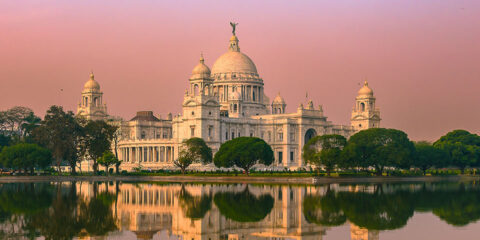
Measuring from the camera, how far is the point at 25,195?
69188 mm

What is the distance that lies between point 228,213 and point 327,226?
29.9 ft

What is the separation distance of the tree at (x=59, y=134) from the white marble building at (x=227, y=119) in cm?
2407

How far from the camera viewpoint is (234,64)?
164375mm

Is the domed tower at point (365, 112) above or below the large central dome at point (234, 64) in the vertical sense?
below

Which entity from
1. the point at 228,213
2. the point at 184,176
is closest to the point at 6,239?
the point at 228,213

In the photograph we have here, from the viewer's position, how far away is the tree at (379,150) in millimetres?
105938

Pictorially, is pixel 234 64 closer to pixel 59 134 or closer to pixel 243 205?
pixel 59 134

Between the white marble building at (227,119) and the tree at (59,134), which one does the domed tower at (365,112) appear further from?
the tree at (59,134)

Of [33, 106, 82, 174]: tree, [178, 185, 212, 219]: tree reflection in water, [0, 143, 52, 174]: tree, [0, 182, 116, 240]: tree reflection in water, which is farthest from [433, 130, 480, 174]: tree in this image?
[0, 182, 116, 240]: tree reflection in water

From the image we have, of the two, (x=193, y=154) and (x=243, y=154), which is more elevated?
(x=193, y=154)

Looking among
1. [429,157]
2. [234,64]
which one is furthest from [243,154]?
[234,64]

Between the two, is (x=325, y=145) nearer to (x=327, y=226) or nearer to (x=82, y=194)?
(x=82, y=194)

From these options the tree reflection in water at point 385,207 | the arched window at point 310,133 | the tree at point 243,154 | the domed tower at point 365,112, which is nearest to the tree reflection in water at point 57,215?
the tree reflection in water at point 385,207

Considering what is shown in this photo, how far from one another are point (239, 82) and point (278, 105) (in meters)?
12.3
